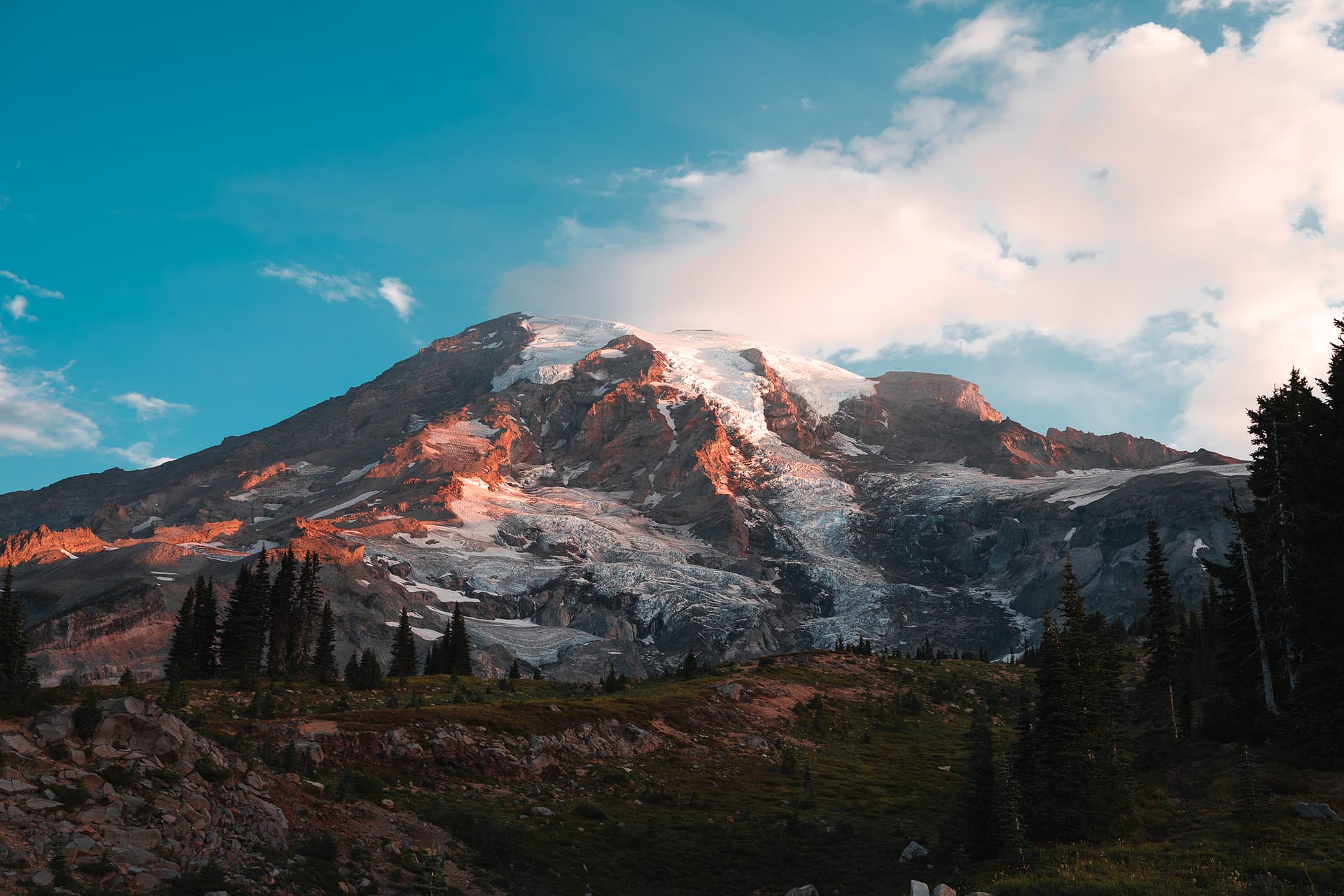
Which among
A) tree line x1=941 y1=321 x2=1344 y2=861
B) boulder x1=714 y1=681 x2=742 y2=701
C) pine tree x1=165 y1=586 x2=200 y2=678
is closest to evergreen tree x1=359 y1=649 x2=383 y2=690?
pine tree x1=165 y1=586 x2=200 y2=678

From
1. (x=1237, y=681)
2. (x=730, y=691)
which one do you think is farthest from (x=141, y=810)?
(x=730, y=691)

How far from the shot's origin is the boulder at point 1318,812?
29.0 meters

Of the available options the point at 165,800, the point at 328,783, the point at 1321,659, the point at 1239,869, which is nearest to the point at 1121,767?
Result: the point at 1321,659

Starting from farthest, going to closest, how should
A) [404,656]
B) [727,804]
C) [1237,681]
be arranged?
[404,656]
[1237,681]
[727,804]

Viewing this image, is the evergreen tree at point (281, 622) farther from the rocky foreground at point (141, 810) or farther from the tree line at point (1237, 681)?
the tree line at point (1237, 681)

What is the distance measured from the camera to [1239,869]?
24.8 meters

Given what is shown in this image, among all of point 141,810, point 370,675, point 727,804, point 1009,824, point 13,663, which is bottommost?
point 727,804

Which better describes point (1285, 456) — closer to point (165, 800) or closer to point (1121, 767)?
point (1121, 767)

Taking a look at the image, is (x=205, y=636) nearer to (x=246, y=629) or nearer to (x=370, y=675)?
(x=246, y=629)

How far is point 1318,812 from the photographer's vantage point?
2939cm

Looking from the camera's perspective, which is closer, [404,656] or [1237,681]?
[1237,681]

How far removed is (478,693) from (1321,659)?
53.5 metres

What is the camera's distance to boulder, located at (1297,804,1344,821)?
2897cm

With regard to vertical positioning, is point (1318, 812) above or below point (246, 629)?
below
